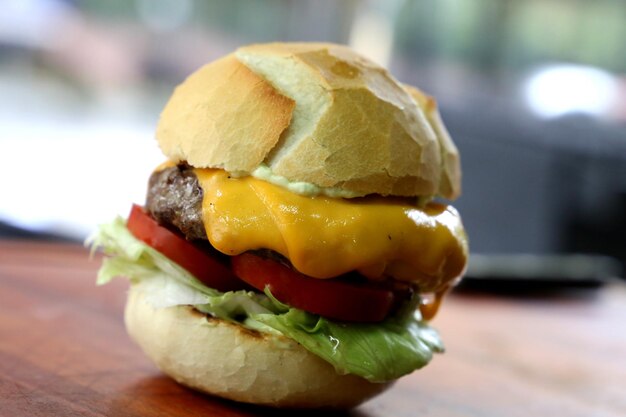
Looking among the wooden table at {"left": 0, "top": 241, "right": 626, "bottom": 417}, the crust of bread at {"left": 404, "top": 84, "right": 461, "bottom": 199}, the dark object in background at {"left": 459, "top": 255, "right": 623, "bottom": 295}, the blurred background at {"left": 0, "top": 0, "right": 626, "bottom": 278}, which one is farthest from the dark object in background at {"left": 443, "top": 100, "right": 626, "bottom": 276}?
the crust of bread at {"left": 404, "top": 84, "right": 461, "bottom": 199}

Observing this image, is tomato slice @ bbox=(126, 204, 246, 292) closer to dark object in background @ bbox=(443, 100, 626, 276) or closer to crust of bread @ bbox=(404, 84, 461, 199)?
crust of bread @ bbox=(404, 84, 461, 199)

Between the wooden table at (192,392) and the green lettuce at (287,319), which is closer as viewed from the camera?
the green lettuce at (287,319)

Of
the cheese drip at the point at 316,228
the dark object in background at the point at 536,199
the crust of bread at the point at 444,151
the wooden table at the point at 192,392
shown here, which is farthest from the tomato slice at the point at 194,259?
the dark object in background at the point at 536,199

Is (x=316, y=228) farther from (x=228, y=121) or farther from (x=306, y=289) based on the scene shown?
(x=228, y=121)

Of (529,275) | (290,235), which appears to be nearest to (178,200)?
(290,235)

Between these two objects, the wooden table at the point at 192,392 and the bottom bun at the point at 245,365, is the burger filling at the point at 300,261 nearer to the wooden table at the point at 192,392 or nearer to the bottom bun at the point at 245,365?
the bottom bun at the point at 245,365
